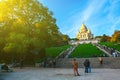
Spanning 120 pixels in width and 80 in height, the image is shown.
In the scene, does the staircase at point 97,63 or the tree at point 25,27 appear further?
the tree at point 25,27

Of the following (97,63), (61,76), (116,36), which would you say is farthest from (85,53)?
(116,36)

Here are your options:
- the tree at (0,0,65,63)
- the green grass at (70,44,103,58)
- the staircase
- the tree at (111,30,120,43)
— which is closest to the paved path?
the staircase

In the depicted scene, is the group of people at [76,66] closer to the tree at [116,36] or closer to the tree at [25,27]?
the tree at [25,27]

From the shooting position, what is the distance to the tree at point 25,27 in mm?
44062

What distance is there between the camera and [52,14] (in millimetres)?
52500

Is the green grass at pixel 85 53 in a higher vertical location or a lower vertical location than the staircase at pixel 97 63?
higher

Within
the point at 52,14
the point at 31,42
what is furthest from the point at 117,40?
the point at 31,42

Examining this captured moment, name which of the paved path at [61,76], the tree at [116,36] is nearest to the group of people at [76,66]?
the paved path at [61,76]

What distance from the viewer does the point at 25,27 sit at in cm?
4603

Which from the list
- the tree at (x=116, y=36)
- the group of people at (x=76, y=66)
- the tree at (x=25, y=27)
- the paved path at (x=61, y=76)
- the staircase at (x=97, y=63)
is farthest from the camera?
the tree at (x=116, y=36)

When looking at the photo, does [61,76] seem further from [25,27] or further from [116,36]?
[116,36]

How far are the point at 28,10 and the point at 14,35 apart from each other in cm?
718

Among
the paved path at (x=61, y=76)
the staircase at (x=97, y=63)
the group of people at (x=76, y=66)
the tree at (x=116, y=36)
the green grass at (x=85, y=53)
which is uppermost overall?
the tree at (x=116, y=36)

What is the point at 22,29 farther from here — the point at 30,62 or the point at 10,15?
the point at 30,62
